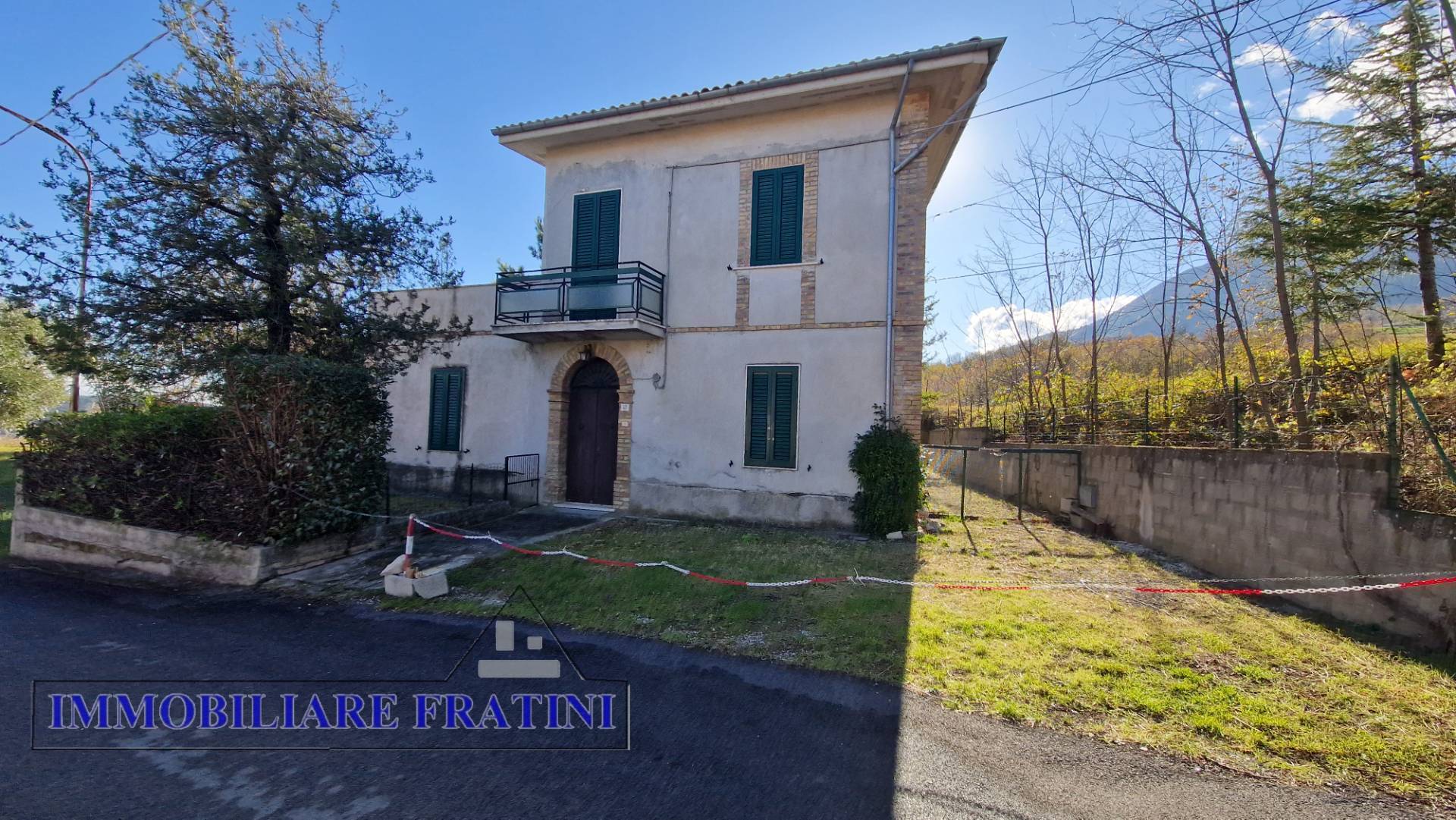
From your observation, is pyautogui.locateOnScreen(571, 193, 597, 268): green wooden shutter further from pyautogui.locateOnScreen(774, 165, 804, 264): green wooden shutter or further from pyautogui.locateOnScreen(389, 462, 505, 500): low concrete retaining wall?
pyautogui.locateOnScreen(389, 462, 505, 500): low concrete retaining wall

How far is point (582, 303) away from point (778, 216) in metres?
3.90

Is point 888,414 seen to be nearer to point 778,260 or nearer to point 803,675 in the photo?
point 778,260

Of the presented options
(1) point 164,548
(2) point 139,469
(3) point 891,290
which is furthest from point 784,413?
(2) point 139,469

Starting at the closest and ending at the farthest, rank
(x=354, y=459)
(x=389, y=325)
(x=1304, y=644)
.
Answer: (x=1304, y=644)
(x=354, y=459)
(x=389, y=325)

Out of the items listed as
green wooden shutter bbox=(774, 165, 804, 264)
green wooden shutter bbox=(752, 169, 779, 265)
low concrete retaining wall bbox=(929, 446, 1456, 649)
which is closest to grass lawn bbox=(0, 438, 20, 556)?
green wooden shutter bbox=(752, 169, 779, 265)

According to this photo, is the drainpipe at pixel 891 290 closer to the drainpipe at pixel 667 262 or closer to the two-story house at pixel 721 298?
the two-story house at pixel 721 298

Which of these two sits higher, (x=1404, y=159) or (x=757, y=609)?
(x=1404, y=159)

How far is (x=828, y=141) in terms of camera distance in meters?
9.69

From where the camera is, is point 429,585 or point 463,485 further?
point 463,485

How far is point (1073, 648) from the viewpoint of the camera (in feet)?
14.6

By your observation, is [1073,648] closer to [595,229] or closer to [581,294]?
[581,294]

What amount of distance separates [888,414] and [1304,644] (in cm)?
526

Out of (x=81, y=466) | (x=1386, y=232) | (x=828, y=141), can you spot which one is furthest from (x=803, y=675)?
(x=1386, y=232)

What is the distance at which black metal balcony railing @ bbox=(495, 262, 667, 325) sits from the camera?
9.91m
